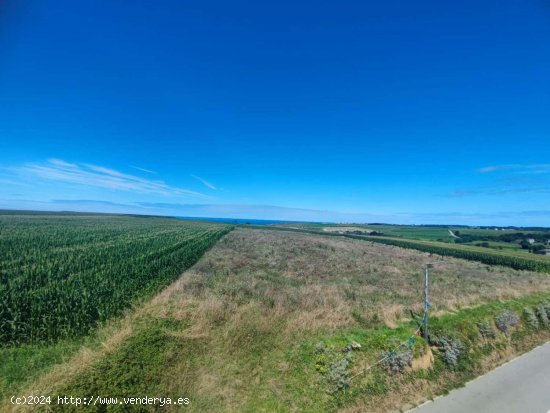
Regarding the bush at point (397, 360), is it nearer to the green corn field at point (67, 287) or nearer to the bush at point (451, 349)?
the bush at point (451, 349)

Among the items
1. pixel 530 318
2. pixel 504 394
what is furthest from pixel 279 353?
pixel 530 318

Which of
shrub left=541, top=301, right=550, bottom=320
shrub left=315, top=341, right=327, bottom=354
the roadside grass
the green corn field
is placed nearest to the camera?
the roadside grass

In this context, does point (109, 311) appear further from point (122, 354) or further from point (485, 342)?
point (485, 342)

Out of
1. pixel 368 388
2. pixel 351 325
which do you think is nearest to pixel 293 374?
pixel 368 388

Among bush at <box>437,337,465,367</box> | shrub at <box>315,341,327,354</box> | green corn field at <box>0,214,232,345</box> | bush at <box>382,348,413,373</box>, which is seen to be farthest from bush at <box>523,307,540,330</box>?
green corn field at <box>0,214,232,345</box>

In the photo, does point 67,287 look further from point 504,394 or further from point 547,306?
point 547,306

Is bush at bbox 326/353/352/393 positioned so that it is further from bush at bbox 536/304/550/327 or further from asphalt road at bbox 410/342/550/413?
bush at bbox 536/304/550/327
